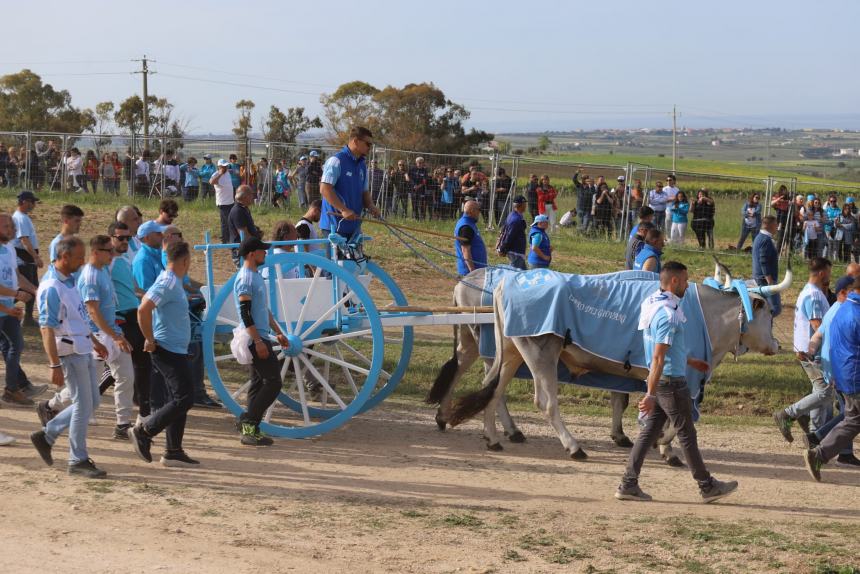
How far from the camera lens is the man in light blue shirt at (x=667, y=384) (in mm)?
7672

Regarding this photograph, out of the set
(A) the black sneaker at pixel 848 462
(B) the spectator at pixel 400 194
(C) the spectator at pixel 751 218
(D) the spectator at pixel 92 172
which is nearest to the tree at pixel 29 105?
(D) the spectator at pixel 92 172

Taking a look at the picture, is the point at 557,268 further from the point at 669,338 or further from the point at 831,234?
the point at 669,338

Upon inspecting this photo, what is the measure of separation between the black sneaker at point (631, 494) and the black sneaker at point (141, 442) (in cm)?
359

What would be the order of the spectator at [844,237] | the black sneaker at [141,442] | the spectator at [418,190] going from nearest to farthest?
the black sneaker at [141,442]
the spectator at [844,237]
the spectator at [418,190]

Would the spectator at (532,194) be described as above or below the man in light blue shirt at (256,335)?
above

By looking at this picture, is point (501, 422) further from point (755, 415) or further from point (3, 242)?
point (3, 242)

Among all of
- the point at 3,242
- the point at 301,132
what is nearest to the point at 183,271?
the point at 3,242

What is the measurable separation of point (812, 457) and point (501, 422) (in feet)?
8.98

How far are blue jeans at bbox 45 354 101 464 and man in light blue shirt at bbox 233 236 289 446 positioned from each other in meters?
1.29

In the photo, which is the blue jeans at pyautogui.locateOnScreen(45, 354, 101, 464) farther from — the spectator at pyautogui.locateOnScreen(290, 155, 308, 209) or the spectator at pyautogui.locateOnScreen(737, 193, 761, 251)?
the spectator at pyautogui.locateOnScreen(737, 193, 761, 251)

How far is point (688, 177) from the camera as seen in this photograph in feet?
80.9

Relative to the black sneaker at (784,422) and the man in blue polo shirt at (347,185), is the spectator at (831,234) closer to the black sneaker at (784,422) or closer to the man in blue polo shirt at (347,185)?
the black sneaker at (784,422)

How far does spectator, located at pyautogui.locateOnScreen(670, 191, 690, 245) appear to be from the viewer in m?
22.9

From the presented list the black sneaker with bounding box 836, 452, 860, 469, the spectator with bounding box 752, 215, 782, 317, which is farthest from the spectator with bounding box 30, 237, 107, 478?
the spectator with bounding box 752, 215, 782, 317
